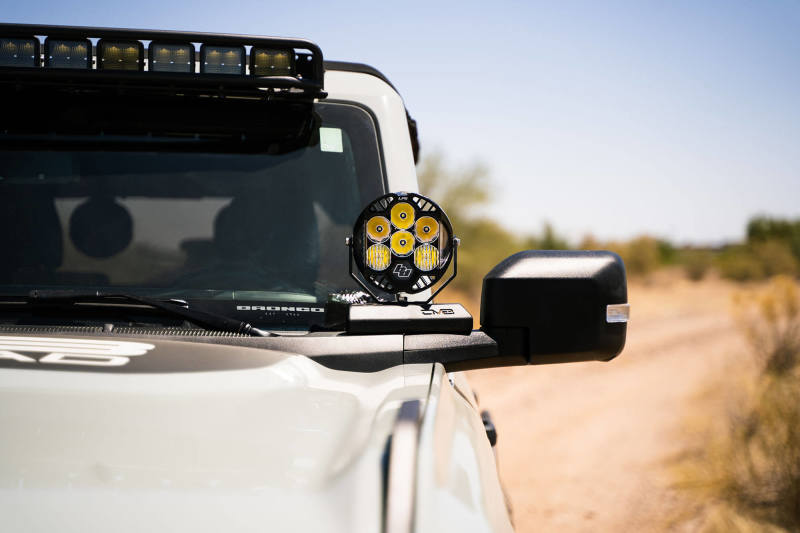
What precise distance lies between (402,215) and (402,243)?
7cm

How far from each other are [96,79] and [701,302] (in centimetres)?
2964

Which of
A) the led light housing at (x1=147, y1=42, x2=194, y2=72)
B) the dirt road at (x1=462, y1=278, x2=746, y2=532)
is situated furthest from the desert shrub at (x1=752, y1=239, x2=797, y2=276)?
the led light housing at (x1=147, y1=42, x2=194, y2=72)

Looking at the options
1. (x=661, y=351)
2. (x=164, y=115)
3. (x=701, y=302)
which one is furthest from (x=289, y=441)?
(x=701, y=302)

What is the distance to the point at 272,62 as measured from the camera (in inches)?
86.6

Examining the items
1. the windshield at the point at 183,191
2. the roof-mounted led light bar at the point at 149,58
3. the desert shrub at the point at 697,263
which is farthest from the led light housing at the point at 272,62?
the desert shrub at the point at 697,263

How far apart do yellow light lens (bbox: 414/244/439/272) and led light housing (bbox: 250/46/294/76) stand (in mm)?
689

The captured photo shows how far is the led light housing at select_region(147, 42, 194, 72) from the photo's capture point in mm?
2158

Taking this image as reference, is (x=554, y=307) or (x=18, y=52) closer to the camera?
(x=554, y=307)

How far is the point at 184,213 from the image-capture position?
8.31 ft

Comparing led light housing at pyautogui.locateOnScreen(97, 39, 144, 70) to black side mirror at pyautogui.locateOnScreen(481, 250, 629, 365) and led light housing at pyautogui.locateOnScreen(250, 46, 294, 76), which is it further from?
black side mirror at pyautogui.locateOnScreen(481, 250, 629, 365)

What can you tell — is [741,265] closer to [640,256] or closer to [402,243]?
[640,256]

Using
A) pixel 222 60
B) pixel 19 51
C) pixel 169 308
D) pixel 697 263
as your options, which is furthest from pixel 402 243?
pixel 697 263

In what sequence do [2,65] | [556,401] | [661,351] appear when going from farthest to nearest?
[661,351] < [556,401] < [2,65]

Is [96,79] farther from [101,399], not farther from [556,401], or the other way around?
[556,401]
